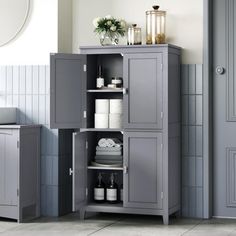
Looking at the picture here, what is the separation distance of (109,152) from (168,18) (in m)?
1.31

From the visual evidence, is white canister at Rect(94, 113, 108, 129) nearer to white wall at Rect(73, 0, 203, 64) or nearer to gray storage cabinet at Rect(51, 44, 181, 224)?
gray storage cabinet at Rect(51, 44, 181, 224)

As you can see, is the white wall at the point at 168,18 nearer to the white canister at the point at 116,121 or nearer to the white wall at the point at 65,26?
the white wall at the point at 65,26

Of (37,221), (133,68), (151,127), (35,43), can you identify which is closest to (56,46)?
(35,43)

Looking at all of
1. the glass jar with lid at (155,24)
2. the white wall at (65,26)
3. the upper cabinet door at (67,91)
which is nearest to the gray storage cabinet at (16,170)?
the upper cabinet door at (67,91)

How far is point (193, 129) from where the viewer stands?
221 inches

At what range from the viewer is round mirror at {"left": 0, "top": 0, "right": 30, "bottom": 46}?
5.84 m

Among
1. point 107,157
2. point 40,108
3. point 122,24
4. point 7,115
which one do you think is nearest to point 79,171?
point 107,157

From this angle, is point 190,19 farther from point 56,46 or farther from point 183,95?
point 56,46

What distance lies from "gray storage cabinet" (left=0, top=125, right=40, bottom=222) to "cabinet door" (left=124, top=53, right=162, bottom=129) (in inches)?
35.3

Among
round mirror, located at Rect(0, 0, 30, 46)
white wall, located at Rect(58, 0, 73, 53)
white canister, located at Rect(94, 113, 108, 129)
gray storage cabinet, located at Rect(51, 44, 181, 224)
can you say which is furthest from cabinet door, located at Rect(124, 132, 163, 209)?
round mirror, located at Rect(0, 0, 30, 46)

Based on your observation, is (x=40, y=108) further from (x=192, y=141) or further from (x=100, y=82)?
(x=192, y=141)

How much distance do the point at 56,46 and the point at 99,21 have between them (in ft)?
1.48

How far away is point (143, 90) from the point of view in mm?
5336

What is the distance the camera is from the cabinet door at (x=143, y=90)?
17.4 feet
